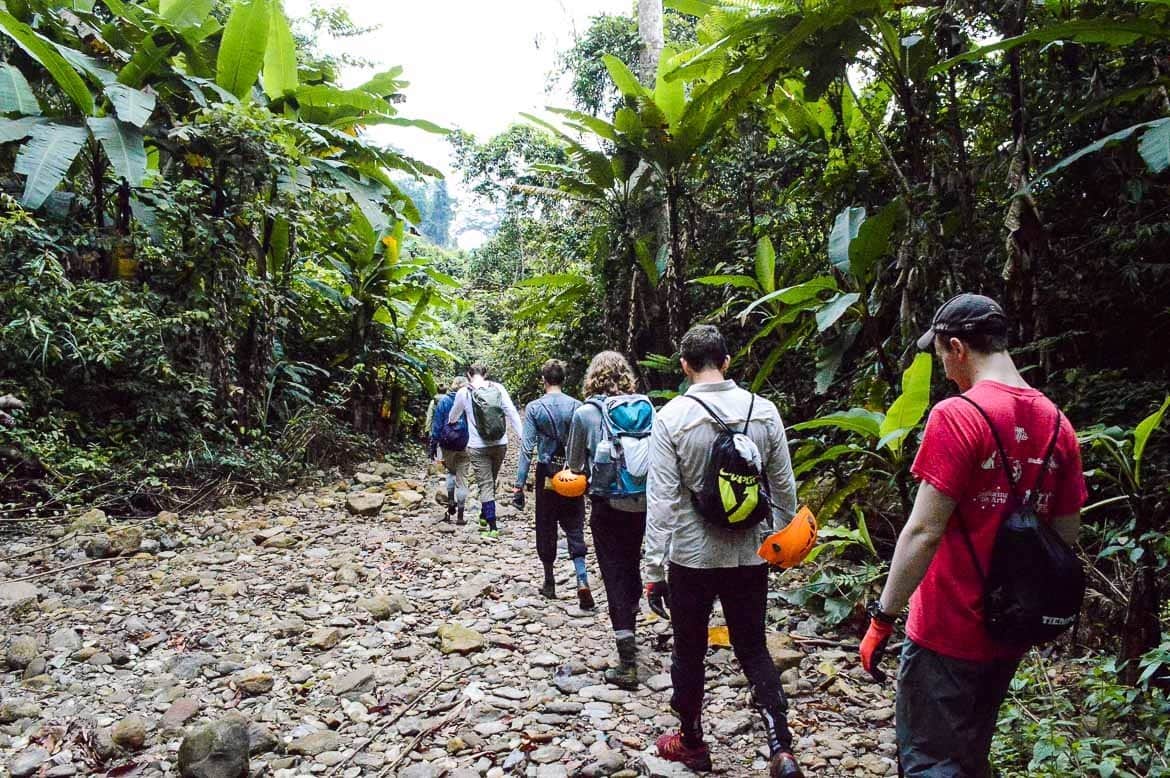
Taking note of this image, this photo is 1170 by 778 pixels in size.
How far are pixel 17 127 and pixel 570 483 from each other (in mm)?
6462

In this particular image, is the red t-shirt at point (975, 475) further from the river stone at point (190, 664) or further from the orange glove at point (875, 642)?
the river stone at point (190, 664)

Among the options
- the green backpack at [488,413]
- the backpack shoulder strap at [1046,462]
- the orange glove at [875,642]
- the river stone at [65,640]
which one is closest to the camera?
the backpack shoulder strap at [1046,462]

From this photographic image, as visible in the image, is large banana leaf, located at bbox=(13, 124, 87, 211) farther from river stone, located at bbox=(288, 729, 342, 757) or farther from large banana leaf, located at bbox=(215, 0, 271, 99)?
river stone, located at bbox=(288, 729, 342, 757)

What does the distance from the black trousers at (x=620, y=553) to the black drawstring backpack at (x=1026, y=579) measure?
88.9 inches

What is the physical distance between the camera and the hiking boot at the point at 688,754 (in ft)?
9.75

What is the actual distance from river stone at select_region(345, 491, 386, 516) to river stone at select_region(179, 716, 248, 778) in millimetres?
4575

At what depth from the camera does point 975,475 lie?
74.0 inches

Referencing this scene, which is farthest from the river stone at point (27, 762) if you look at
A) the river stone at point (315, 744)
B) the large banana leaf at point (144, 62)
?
the large banana leaf at point (144, 62)

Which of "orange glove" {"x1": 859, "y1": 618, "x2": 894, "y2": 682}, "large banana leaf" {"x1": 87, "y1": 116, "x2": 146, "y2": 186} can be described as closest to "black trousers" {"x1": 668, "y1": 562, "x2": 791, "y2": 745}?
"orange glove" {"x1": 859, "y1": 618, "x2": 894, "y2": 682}

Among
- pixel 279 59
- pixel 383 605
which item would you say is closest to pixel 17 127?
pixel 279 59

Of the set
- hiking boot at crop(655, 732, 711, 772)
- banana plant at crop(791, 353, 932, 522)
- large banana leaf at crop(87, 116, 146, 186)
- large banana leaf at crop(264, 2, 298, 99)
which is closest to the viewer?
banana plant at crop(791, 353, 932, 522)

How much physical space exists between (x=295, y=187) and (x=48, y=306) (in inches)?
111

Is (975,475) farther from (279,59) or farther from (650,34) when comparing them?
(650,34)

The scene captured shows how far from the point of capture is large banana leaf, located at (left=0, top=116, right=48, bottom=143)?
243 inches
